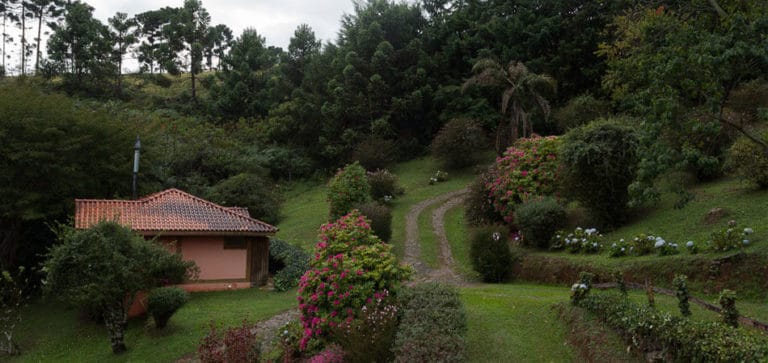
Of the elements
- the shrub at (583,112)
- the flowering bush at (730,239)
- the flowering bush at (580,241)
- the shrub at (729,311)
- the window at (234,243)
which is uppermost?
the shrub at (583,112)

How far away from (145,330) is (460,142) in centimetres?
2197

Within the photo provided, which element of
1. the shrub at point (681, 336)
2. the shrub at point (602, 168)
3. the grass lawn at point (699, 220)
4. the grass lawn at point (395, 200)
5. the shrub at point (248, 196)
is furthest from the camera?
the shrub at point (248, 196)

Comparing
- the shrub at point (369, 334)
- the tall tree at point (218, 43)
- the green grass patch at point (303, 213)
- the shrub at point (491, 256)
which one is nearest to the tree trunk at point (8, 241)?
the green grass patch at point (303, 213)

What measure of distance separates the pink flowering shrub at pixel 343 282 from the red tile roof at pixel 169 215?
823 cm

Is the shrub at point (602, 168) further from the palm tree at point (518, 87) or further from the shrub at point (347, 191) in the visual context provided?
the shrub at point (347, 191)

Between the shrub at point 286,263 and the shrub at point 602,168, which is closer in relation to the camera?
the shrub at point 602,168

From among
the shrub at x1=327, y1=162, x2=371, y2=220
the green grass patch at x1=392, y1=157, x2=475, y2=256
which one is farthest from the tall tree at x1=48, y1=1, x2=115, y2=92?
the shrub at x1=327, y1=162, x2=371, y2=220

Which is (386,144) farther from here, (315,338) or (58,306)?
(315,338)

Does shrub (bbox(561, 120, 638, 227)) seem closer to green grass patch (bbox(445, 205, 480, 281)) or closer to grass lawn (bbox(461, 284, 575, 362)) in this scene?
green grass patch (bbox(445, 205, 480, 281))

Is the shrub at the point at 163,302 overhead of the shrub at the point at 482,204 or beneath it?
beneath

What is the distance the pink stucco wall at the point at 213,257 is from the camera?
56.5 ft

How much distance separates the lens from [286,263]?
60.8 ft

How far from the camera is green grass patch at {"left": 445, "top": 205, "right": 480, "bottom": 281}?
16.1 metres

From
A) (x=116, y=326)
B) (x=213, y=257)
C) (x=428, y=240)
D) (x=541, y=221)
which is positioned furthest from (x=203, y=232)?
(x=541, y=221)
